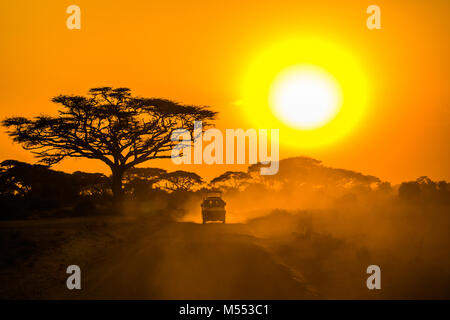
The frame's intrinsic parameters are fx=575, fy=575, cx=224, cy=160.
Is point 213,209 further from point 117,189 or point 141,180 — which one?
point 141,180

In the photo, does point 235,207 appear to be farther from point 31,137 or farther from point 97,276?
point 97,276

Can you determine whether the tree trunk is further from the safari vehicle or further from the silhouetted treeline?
the safari vehicle

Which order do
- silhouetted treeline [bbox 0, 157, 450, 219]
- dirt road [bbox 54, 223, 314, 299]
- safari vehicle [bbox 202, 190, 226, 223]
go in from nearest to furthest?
dirt road [bbox 54, 223, 314, 299], safari vehicle [bbox 202, 190, 226, 223], silhouetted treeline [bbox 0, 157, 450, 219]

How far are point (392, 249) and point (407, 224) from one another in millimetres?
8805

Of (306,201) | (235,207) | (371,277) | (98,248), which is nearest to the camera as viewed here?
(371,277)

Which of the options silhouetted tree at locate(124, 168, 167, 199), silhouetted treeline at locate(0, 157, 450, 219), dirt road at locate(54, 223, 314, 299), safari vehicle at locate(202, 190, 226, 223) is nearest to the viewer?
dirt road at locate(54, 223, 314, 299)

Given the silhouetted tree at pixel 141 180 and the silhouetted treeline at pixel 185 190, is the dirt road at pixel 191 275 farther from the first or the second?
the silhouetted tree at pixel 141 180

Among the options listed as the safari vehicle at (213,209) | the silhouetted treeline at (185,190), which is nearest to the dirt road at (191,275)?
the safari vehicle at (213,209)

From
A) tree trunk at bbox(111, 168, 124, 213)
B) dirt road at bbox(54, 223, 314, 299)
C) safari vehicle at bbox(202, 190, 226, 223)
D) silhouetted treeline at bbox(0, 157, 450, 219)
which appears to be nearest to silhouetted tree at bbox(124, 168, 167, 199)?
silhouetted treeline at bbox(0, 157, 450, 219)

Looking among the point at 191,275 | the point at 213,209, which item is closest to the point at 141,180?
the point at 213,209

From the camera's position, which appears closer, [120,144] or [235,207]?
[120,144]

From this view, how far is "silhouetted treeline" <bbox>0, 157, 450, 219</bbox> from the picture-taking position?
46688 mm
